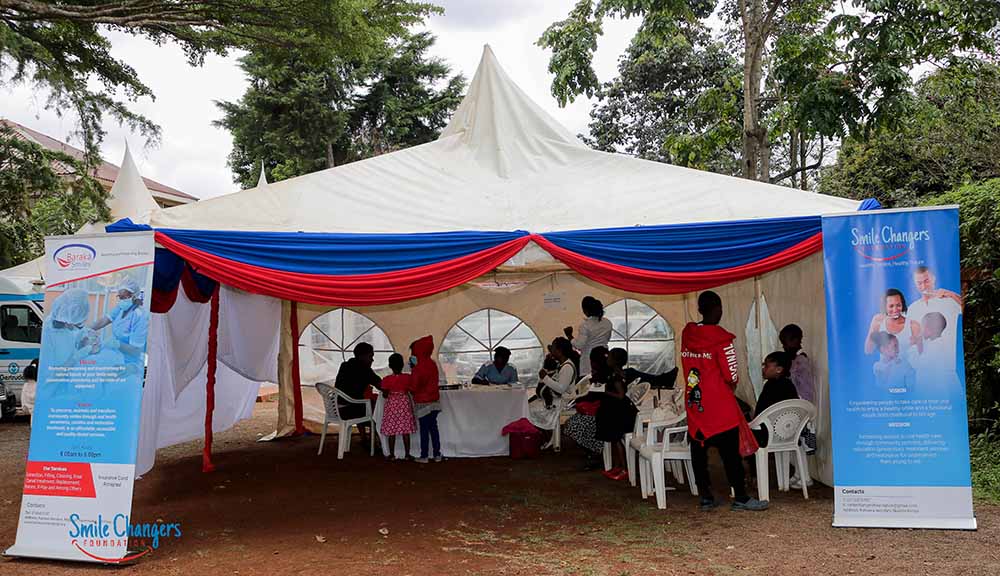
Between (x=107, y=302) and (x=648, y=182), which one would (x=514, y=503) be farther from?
(x=107, y=302)

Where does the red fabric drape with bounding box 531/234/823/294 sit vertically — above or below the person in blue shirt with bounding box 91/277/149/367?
above

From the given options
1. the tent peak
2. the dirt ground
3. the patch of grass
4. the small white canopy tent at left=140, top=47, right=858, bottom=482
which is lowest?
the dirt ground

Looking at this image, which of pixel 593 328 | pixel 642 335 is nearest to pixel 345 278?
pixel 593 328

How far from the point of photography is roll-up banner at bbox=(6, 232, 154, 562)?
5141mm

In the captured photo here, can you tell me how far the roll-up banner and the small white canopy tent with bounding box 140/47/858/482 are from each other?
493mm

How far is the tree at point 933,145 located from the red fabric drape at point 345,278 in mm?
6367

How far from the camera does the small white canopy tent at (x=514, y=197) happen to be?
5.90m

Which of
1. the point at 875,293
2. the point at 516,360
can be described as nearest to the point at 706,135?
the point at 516,360

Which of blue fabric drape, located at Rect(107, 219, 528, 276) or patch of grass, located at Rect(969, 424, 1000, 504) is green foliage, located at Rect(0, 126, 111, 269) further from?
patch of grass, located at Rect(969, 424, 1000, 504)

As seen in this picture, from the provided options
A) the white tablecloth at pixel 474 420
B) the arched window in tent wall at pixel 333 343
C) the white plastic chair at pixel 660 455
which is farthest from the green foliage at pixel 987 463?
the arched window in tent wall at pixel 333 343

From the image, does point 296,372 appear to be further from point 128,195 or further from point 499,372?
point 128,195

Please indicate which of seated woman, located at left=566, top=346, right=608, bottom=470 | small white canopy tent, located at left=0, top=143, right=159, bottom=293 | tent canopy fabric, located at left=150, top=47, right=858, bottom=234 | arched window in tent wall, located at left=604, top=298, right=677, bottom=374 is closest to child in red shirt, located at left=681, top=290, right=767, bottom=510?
tent canopy fabric, located at left=150, top=47, right=858, bottom=234

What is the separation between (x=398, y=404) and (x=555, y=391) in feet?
5.47

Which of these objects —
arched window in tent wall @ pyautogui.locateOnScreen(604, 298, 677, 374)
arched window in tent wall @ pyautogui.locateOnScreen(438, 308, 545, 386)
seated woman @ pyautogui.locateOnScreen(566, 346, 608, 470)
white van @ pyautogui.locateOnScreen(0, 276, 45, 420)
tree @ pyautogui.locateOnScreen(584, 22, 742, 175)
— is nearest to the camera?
seated woman @ pyautogui.locateOnScreen(566, 346, 608, 470)
